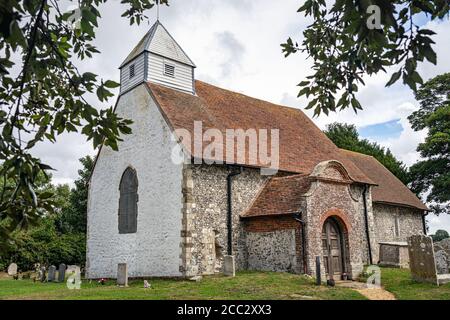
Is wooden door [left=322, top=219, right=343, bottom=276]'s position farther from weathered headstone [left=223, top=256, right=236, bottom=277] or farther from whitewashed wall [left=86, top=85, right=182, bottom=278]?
whitewashed wall [left=86, top=85, right=182, bottom=278]

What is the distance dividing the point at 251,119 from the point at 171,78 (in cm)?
449

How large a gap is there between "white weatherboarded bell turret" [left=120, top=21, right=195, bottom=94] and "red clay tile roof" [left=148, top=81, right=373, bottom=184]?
0.57 metres

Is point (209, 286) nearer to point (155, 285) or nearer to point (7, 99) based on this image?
point (155, 285)

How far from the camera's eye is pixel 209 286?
1219 centimetres

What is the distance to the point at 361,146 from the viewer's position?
39719 mm

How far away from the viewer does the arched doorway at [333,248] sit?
15.6m

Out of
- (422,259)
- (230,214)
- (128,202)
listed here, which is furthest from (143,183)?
(422,259)

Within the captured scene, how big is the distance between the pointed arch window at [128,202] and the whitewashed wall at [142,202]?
309 mm

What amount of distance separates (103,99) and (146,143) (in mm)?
13539

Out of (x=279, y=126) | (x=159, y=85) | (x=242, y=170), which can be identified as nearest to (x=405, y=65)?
(x=242, y=170)

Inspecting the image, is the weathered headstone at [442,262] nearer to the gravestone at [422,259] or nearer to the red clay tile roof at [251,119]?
the gravestone at [422,259]

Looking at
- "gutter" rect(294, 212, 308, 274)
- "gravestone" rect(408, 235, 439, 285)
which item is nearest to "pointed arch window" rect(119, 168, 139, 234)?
"gutter" rect(294, 212, 308, 274)

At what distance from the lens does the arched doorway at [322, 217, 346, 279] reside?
51.3ft

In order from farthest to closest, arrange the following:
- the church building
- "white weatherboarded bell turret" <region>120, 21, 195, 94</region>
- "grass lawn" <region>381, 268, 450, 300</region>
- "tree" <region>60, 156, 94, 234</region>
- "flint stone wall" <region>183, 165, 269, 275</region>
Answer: "tree" <region>60, 156, 94, 234</region>
"white weatherboarded bell turret" <region>120, 21, 195, 94</region>
the church building
"flint stone wall" <region>183, 165, 269, 275</region>
"grass lawn" <region>381, 268, 450, 300</region>
